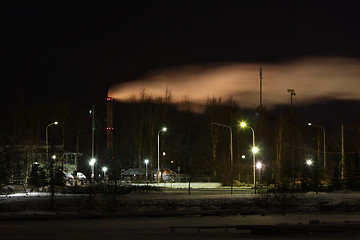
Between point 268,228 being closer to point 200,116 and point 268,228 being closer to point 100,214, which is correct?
point 100,214

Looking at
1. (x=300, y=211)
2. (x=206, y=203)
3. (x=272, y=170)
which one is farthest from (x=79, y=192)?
(x=272, y=170)

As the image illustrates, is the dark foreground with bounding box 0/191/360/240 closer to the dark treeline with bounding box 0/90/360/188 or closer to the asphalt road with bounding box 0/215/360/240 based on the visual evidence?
the asphalt road with bounding box 0/215/360/240

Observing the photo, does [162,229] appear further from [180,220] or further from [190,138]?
[190,138]

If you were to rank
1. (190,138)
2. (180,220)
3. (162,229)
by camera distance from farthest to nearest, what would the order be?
1. (190,138)
2. (180,220)
3. (162,229)

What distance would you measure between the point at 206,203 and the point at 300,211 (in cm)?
683

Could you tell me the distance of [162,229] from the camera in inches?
777

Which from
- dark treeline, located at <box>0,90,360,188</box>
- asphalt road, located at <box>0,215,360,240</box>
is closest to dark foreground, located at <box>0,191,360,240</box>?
asphalt road, located at <box>0,215,360,240</box>

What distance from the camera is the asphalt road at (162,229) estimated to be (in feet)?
57.6

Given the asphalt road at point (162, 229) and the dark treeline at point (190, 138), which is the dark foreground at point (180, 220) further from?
the dark treeline at point (190, 138)

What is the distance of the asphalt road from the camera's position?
1756 cm

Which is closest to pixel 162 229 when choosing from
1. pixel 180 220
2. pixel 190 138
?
pixel 180 220

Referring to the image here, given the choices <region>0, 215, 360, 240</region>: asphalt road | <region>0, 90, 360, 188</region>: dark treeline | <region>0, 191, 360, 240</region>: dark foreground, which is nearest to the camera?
<region>0, 215, 360, 240</region>: asphalt road

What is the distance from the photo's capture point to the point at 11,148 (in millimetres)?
33688

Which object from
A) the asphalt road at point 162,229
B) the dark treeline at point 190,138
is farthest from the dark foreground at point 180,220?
the dark treeline at point 190,138
